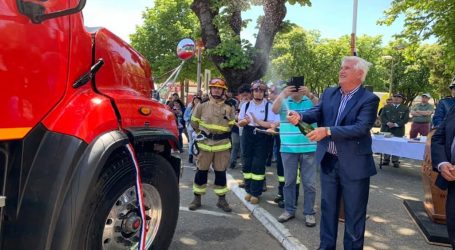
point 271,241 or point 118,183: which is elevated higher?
point 118,183

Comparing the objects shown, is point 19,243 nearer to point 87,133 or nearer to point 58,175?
point 58,175

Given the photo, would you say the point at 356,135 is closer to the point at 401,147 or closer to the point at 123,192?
the point at 123,192

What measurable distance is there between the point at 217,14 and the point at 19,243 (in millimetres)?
9108

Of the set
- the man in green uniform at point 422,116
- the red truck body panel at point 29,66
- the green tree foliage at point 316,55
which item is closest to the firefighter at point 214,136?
the red truck body panel at point 29,66

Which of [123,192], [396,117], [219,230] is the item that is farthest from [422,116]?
[123,192]

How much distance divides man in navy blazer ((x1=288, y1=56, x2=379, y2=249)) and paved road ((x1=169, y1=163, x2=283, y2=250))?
91 cm

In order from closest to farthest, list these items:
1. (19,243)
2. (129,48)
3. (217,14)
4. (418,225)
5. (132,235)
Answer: (19,243)
(132,235)
(129,48)
(418,225)
(217,14)

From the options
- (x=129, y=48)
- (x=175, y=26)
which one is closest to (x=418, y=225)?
(x=129, y=48)

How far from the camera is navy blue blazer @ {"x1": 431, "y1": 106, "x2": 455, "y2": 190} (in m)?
3.13

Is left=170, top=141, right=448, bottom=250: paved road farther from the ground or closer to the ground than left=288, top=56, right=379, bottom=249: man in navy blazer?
closer to the ground

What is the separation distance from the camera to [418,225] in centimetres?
499

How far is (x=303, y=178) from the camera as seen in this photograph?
4992 mm

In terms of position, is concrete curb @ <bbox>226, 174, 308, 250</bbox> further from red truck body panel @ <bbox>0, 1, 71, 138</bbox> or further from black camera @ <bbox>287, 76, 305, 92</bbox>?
red truck body panel @ <bbox>0, 1, 71, 138</bbox>

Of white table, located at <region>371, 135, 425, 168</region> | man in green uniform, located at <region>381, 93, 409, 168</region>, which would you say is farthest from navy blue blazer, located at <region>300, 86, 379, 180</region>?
man in green uniform, located at <region>381, 93, 409, 168</region>
